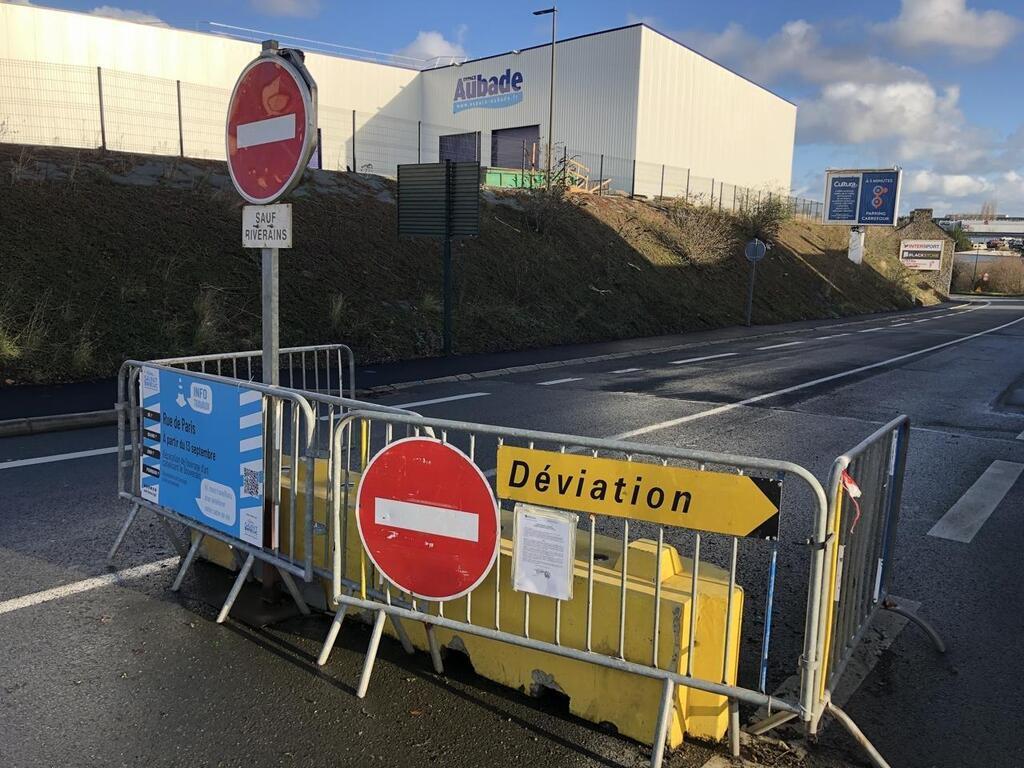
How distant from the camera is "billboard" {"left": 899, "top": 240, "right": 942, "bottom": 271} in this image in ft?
203

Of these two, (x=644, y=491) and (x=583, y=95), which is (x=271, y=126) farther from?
(x=583, y=95)

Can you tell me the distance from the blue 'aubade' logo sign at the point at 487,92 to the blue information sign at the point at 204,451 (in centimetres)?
4453

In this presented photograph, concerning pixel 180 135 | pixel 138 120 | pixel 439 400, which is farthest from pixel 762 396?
pixel 138 120

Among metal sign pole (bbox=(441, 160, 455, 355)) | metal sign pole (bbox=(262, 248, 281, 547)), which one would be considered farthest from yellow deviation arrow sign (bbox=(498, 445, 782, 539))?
metal sign pole (bbox=(441, 160, 455, 355))

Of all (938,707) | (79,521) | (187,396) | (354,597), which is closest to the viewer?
(938,707)

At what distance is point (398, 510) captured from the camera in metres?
3.48

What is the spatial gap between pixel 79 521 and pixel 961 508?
715 cm

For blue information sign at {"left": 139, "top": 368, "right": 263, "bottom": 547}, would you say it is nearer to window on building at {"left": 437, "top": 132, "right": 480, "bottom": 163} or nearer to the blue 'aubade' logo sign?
Result: window on building at {"left": 437, "top": 132, "right": 480, "bottom": 163}

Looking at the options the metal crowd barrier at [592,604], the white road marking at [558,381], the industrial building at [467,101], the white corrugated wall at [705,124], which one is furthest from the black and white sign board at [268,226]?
the white corrugated wall at [705,124]

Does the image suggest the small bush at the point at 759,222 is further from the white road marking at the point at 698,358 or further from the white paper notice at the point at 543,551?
the white paper notice at the point at 543,551

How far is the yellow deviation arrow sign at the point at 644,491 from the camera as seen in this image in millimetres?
2854

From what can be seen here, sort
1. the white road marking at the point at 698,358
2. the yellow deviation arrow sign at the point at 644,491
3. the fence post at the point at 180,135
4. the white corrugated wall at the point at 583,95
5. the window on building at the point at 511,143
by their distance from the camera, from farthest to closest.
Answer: the window on building at the point at 511,143 → the white corrugated wall at the point at 583,95 → the fence post at the point at 180,135 → the white road marking at the point at 698,358 → the yellow deviation arrow sign at the point at 644,491

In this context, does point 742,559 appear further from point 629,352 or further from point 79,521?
point 629,352

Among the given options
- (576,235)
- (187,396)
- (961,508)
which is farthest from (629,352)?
(187,396)
